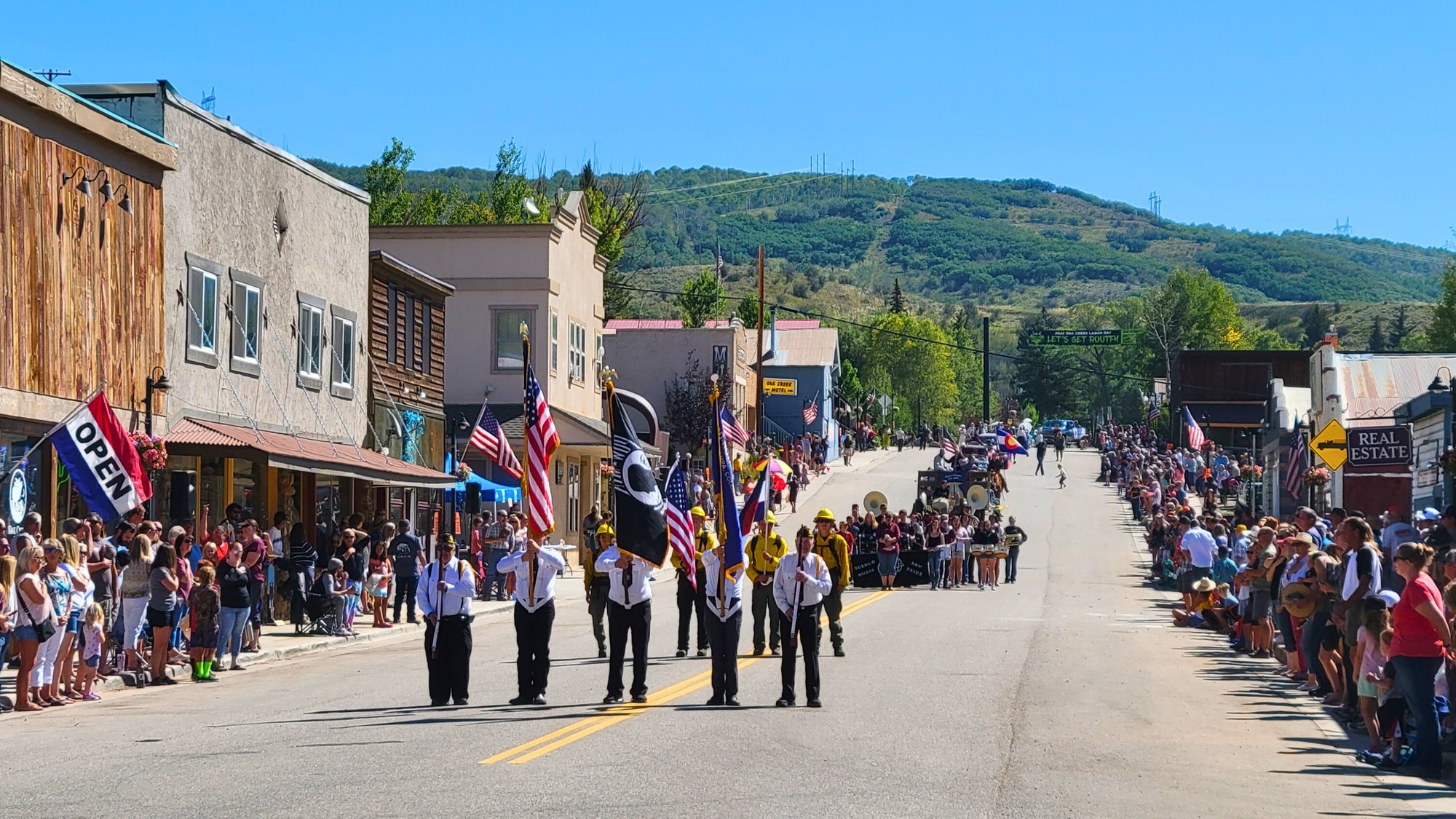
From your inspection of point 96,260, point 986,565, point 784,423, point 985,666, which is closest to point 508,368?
point 986,565

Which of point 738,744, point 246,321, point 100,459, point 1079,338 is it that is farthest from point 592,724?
point 1079,338

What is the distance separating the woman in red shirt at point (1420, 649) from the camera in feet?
41.5

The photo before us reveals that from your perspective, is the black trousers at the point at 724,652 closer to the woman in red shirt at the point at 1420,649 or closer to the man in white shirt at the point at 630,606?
the man in white shirt at the point at 630,606

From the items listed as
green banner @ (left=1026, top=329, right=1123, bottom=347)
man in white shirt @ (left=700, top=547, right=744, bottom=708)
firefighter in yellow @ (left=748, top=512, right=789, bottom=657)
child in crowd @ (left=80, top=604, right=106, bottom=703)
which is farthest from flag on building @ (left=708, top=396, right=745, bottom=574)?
green banner @ (left=1026, top=329, right=1123, bottom=347)

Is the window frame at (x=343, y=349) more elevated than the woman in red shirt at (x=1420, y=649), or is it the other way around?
the window frame at (x=343, y=349)

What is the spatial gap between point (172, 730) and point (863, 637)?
40.9 feet


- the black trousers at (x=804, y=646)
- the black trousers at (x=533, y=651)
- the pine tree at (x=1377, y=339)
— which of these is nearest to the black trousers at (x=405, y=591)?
the black trousers at (x=533, y=651)

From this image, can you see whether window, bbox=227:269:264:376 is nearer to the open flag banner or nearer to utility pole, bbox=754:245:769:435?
the open flag banner

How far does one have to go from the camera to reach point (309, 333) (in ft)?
103

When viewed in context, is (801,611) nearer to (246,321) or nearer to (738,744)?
(738,744)

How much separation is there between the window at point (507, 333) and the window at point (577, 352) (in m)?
2.14

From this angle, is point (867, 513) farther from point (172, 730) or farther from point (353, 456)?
point (172, 730)

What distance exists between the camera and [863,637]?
24.8 meters

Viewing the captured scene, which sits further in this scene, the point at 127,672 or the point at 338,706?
the point at 127,672
